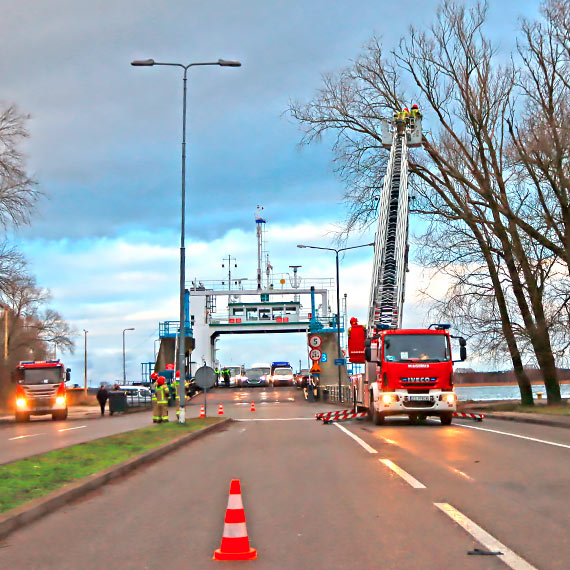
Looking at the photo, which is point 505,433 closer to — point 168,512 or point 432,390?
point 432,390

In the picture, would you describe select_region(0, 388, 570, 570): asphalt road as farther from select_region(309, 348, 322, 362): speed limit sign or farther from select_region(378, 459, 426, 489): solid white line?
select_region(309, 348, 322, 362): speed limit sign

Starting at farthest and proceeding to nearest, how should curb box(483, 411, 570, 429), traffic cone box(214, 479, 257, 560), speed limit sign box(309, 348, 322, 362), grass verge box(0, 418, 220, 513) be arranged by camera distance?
speed limit sign box(309, 348, 322, 362)
curb box(483, 411, 570, 429)
grass verge box(0, 418, 220, 513)
traffic cone box(214, 479, 257, 560)

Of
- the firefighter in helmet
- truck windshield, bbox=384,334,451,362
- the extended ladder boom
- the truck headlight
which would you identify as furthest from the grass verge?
the firefighter in helmet

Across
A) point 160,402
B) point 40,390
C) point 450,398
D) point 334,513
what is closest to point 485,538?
point 334,513

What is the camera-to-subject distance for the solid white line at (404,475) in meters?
10.3

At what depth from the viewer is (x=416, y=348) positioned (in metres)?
23.1

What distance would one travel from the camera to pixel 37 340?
276 ft

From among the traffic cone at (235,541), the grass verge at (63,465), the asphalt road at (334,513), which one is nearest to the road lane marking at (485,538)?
the asphalt road at (334,513)

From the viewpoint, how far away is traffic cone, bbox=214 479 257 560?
636 centimetres

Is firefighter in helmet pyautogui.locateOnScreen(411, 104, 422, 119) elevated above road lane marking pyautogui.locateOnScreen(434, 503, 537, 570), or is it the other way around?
firefighter in helmet pyautogui.locateOnScreen(411, 104, 422, 119)

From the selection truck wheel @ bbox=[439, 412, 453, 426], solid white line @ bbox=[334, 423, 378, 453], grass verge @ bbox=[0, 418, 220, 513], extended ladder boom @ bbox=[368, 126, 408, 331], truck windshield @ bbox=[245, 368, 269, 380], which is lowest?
solid white line @ bbox=[334, 423, 378, 453]

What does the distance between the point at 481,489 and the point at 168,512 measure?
3.86m

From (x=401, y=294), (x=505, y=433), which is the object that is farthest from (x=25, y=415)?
(x=505, y=433)

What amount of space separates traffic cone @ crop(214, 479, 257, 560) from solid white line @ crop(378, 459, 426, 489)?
4.03 metres
